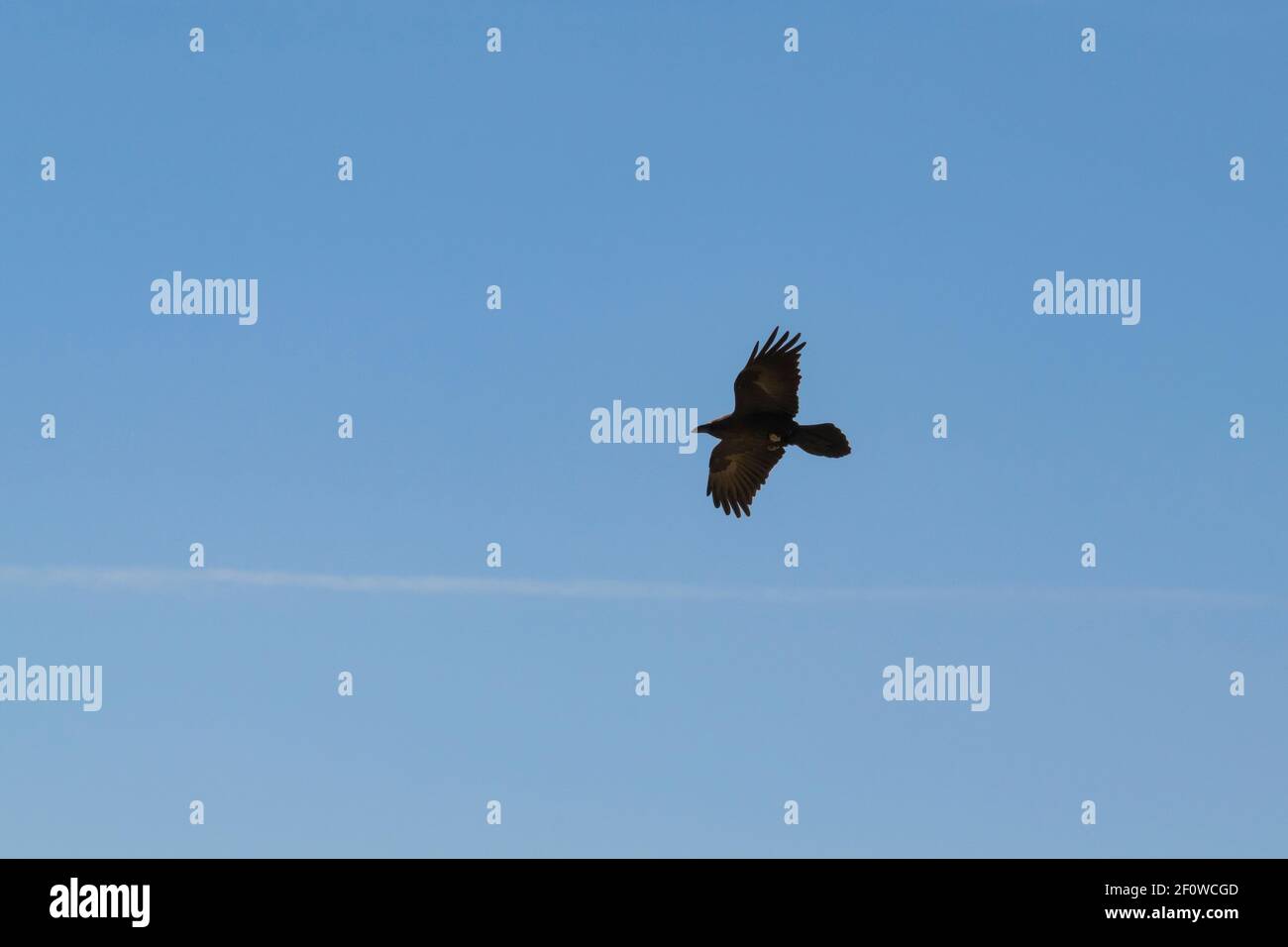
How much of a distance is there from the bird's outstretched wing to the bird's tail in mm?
1585

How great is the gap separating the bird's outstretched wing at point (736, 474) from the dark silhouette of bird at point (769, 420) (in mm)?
20

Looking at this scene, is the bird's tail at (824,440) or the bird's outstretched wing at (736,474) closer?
the bird's tail at (824,440)

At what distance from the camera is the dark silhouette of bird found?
32000mm

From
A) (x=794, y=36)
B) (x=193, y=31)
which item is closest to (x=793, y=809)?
(x=794, y=36)

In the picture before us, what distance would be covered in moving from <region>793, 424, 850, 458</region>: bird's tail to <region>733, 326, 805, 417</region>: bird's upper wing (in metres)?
0.63

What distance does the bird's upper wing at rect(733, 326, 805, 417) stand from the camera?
32.1 meters

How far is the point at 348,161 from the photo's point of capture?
134 feet

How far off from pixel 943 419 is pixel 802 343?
9962 millimetres

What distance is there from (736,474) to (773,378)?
114 inches

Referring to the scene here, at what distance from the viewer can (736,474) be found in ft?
113

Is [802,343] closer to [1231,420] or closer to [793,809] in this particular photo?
[793,809]

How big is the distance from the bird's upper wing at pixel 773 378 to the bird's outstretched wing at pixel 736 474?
139cm

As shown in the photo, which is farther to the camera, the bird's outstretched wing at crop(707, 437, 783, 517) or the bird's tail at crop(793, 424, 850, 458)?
the bird's outstretched wing at crop(707, 437, 783, 517)

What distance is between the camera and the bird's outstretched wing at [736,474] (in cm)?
3388
